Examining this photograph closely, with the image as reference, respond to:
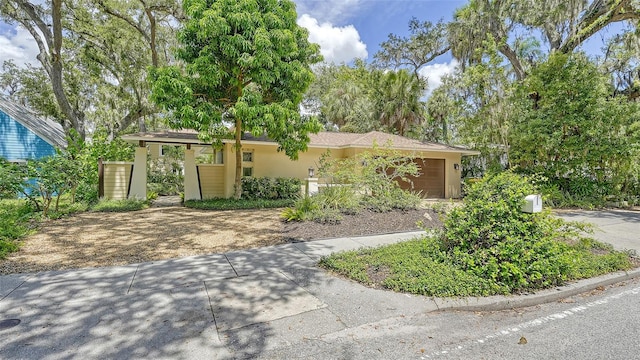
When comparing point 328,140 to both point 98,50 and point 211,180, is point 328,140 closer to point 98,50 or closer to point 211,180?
point 211,180

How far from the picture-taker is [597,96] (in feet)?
37.8

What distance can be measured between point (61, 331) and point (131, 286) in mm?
1042

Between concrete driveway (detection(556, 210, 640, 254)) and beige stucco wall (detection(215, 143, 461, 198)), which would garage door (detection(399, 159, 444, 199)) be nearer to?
beige stucco wall (detection(215, 143, 461, 198))

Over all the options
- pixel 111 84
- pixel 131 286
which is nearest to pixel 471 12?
pixel 131 286

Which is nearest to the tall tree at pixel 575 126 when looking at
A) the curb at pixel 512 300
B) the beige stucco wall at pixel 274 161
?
the beige stucco wall at pixel 274 161

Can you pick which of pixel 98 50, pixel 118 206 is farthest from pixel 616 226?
pixel 98 50

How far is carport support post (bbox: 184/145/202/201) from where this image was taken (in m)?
12.6

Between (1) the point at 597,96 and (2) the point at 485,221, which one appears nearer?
(2) the point at 485,221

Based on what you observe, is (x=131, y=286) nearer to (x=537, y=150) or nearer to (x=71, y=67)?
(x=537, y=150)

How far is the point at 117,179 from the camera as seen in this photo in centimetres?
1192

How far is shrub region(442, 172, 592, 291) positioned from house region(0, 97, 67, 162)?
1825cm

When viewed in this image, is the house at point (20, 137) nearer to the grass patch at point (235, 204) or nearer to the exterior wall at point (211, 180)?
the exterior wall at point (211, 180)

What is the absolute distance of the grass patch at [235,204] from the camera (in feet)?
35.4

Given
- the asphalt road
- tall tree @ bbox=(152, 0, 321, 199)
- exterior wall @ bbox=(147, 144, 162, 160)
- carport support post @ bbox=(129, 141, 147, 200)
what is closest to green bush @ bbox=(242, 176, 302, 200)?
tall tree @ bbox=(152, 0, 321, 199)
